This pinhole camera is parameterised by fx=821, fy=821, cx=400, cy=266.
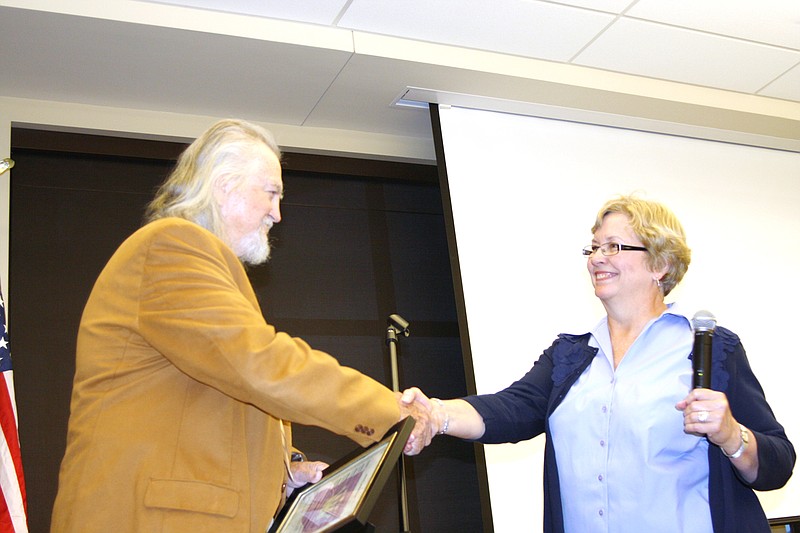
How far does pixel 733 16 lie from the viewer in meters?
4.20

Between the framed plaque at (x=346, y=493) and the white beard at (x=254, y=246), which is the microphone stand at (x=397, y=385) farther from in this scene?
the framed plaque at (x=346, y=493)

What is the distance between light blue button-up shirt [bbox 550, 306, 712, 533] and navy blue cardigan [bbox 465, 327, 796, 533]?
3 cm

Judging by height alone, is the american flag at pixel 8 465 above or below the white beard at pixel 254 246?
below

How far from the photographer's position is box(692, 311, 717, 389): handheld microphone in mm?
1822

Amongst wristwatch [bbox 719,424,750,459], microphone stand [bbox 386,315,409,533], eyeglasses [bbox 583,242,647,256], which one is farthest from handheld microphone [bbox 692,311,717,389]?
microphone stand [bbox 386,315,409,533]

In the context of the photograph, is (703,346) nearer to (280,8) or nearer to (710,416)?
(710,416)

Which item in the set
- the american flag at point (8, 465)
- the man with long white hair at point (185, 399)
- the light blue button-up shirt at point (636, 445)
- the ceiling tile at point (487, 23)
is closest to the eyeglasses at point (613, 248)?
the light blue button-up shirt at point (636, 445)

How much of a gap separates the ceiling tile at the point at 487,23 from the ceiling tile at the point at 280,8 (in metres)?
0.09

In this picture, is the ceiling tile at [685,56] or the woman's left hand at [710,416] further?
the ceiling tile at [685,56]

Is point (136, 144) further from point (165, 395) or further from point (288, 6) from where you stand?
point (165, 395)

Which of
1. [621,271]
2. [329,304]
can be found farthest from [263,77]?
[621,271]

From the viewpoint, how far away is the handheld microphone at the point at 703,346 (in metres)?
1.82

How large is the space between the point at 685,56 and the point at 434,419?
3191 mm

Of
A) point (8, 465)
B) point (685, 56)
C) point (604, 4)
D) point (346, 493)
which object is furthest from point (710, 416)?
point (685, 56)
